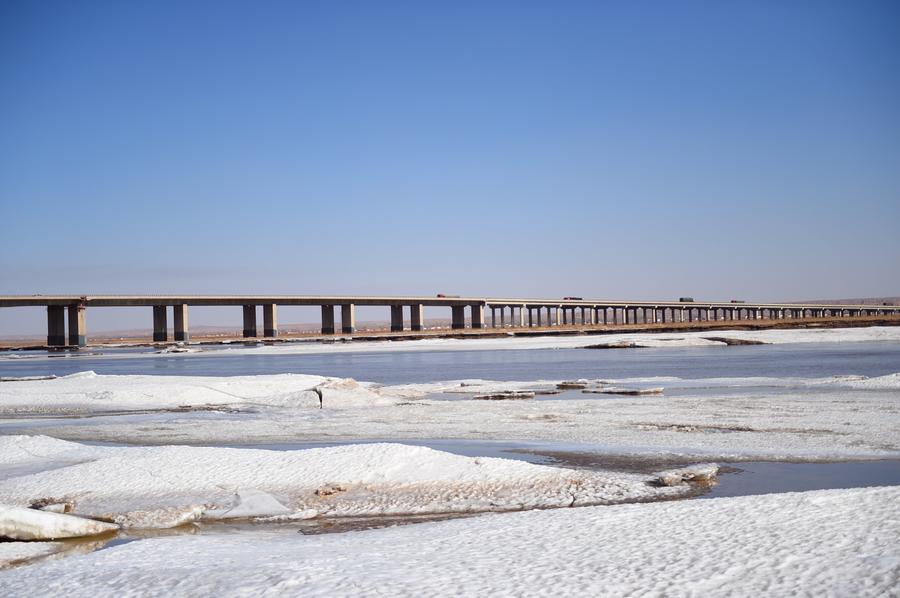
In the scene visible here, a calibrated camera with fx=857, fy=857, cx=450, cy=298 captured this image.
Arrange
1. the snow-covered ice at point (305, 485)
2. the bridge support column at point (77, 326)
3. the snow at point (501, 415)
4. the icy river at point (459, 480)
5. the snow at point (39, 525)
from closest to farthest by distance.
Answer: the icy river at point (459, 480), the snow at point (39, 525), the snow-covered ice at point (305, 485), the snow at point (501, 415), the bridge support column at point (77, 326)

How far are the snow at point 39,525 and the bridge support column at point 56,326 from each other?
103058mm

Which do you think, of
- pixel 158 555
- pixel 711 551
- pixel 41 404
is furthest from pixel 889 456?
pixel 41 404

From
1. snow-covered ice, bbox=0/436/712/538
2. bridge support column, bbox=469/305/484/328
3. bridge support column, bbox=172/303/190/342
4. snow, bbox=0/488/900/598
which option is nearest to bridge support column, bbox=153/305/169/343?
bridge support column, bbox=172/303/190/342

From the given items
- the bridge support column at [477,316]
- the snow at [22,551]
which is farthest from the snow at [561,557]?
the bridge support column at [477,316]

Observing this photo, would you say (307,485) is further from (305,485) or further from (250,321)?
(250,321)

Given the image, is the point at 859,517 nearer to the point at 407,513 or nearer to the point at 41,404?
the point at 407,513

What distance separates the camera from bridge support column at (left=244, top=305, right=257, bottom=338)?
117006 mm

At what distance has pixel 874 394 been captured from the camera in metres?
23.1

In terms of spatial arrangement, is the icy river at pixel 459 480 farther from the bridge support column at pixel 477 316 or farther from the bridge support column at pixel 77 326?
the bridge support column at pixel 477 316

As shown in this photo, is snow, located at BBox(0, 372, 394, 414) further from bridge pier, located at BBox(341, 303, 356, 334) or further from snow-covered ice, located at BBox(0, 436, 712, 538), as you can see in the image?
bridge pier, located at BBox(341, 303, 356, 334)

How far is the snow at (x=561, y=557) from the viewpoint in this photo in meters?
6.89

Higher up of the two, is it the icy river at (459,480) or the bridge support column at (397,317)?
the bridge support column at (397,317)

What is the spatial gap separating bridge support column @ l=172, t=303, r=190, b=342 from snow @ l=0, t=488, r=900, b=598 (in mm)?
102928

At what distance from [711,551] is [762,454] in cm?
738
